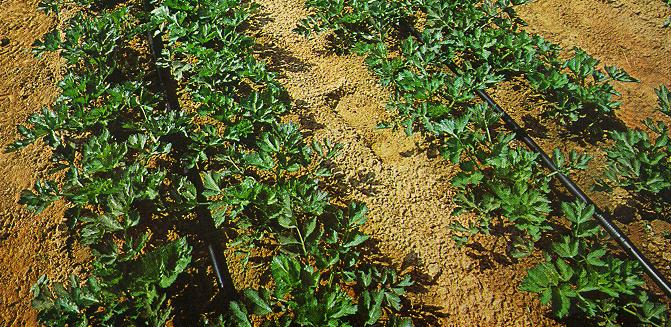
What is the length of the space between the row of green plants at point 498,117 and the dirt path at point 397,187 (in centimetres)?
12

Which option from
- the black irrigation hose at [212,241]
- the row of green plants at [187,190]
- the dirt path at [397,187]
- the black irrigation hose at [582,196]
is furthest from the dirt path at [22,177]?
the black irrigation hose at [582,196]

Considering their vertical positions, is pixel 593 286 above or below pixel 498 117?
below

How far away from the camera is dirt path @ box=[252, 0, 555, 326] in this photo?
6.82 feet

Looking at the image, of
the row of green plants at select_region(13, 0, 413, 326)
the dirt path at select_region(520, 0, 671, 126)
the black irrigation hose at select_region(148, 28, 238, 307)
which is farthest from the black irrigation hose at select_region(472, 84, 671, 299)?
the black irrigation hose at select_region(148, 28, 238, 307)

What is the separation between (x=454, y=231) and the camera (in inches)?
91.6

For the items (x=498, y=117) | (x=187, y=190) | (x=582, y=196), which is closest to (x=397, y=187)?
(x=498, y=117)

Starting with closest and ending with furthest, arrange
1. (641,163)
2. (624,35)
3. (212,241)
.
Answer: (212,241) < (641,163) < (624,35)

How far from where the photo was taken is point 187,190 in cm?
228

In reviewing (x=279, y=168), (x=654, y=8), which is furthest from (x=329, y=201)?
(x=654, y=8)

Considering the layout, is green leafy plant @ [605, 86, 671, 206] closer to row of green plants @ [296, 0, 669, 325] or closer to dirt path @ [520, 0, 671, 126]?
row of green plants @ [296, 0, 669, 325]

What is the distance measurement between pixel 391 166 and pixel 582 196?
1103mm

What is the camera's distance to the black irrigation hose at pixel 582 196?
205cm

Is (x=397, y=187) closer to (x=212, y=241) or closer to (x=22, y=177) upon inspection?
(x=212, y=241)

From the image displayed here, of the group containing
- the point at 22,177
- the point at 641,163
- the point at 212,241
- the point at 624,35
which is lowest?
the point at 212,241
